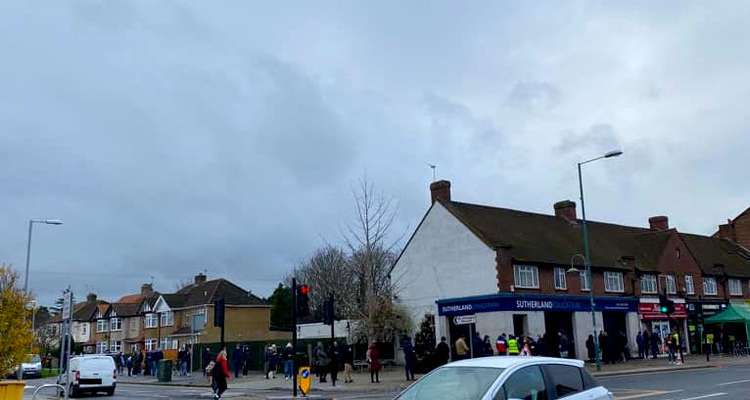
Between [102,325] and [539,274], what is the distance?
63.0m

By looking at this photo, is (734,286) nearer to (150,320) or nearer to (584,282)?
(584,282)

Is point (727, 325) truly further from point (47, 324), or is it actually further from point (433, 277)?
point (47, 324)

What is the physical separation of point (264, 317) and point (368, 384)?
4292 centimetres

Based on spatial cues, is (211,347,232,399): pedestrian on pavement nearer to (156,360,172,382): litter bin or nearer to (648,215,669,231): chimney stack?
(156,360,172,382): litter bin

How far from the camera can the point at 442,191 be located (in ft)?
135

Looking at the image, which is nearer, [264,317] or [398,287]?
[398,287]

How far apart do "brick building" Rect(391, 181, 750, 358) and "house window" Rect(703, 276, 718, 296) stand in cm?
12

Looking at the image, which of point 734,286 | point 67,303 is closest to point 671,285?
point 734,286

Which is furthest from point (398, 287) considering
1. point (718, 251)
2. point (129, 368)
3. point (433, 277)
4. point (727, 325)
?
point (718, 251)

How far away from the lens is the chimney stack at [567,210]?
47469 millimetres

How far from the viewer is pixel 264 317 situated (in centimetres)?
6944

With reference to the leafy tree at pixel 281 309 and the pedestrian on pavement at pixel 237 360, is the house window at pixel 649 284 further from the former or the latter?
the leafy tree at pixel 281 309

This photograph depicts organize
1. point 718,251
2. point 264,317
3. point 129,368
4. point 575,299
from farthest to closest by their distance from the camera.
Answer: point 264,317
point 718,251
point 129,368
point 575,299

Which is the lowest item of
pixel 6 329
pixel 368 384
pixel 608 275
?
pixel 368 384
